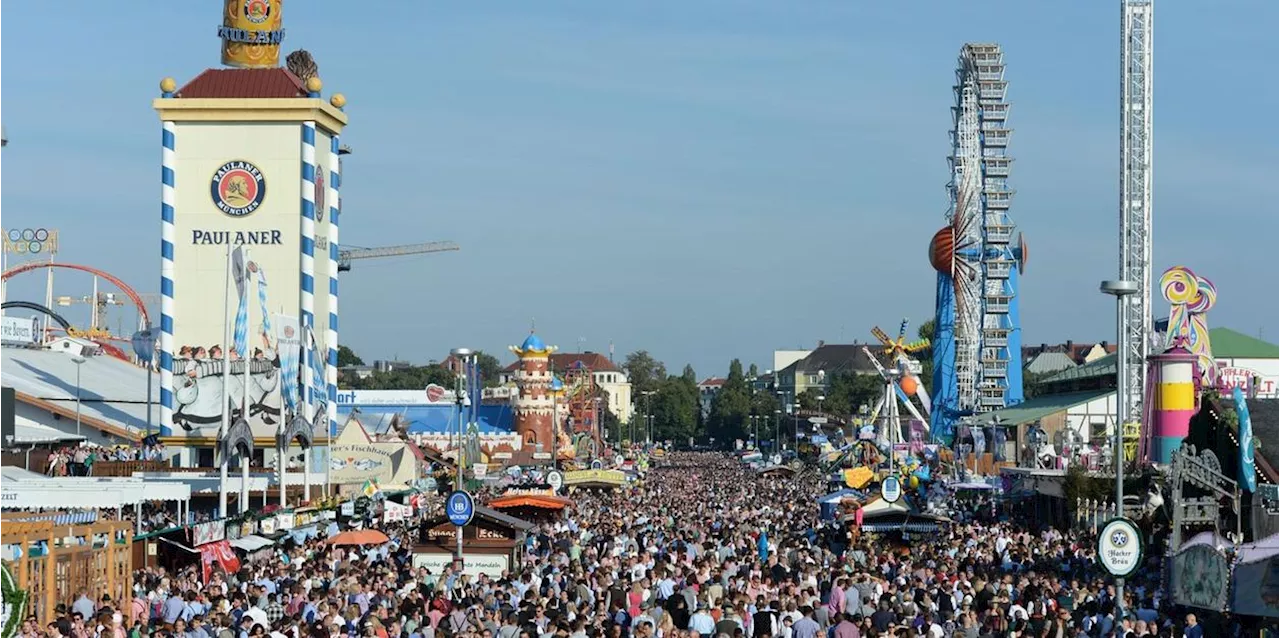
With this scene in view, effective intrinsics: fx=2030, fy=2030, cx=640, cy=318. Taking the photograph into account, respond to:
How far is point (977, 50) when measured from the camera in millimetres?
114188

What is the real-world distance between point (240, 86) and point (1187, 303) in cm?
3533

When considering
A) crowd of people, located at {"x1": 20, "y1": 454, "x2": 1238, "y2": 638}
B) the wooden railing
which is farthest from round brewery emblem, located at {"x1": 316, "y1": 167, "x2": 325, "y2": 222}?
crowd of people, located at {"x1": 20, "y1": 454, "x2": 1238, "y2": 638}

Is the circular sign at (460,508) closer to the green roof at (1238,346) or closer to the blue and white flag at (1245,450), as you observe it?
the blue and white flag at (1245,450)

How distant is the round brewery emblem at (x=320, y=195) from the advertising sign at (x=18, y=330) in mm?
13478

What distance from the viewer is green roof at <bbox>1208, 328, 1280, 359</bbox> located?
3895 inches

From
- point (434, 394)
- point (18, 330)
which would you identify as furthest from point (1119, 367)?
point (434, 394)

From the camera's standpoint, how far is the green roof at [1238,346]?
98.9 m

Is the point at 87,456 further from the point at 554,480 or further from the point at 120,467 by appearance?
the point at 554,480

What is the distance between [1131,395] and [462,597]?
68.8 m

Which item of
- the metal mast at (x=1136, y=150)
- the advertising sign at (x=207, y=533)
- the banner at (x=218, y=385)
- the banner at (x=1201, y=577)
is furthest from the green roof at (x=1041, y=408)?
the banner at (x=1201, y=577)

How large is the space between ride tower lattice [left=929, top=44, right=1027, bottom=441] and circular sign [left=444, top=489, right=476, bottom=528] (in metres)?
83.5

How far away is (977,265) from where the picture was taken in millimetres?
115938

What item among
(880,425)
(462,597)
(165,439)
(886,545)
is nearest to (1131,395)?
(880,425)

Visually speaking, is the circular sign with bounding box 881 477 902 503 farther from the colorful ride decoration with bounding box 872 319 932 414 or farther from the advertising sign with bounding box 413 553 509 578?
the colorful ride decoration with bounding box 872 319 932 414
